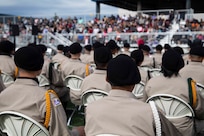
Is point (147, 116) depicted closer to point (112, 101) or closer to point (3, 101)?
point (112, 101)

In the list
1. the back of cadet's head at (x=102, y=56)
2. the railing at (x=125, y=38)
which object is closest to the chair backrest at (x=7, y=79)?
the back of cadet's head at (x=102, y=56)

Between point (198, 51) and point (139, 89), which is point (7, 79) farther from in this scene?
point (198, 51)

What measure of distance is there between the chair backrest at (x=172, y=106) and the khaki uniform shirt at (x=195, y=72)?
4.70 ft

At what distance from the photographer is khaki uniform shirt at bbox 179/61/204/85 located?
16.4ft

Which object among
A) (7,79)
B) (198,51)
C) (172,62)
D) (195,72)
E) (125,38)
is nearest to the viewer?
(172,62)

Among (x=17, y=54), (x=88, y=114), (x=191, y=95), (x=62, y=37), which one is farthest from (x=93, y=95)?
(x=62, y=37)

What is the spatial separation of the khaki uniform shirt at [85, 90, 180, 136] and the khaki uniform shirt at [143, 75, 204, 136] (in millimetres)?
1348

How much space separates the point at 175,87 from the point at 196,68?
157 centimetres

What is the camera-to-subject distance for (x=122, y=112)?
7.33ft

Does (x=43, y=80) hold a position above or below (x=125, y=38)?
below

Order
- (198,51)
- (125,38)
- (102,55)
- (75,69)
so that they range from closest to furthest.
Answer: (102,55), (198,51), (75,69), (125,38)

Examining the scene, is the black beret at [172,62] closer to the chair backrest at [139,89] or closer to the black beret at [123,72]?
the black beret at [123,72]

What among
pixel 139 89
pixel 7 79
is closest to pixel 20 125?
pixel 139 89

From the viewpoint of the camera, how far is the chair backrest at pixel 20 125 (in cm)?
278
